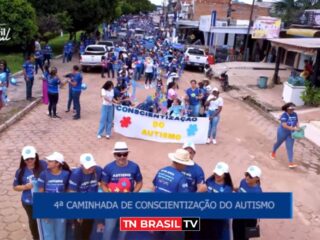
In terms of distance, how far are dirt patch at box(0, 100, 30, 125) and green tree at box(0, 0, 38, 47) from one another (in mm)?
9993

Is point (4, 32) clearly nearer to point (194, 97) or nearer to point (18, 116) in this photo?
point (18, 116)

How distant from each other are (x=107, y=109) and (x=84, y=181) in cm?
573

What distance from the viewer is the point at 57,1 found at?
27.5m

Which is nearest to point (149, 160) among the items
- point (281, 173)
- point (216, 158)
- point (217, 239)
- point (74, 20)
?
point (216, 158)

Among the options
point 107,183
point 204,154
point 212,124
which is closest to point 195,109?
point 212,124

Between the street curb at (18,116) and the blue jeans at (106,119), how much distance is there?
2.70 metres

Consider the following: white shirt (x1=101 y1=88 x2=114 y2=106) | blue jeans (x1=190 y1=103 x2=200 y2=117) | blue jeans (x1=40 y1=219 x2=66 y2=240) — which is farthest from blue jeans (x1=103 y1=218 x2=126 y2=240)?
blue jeans (x1=190 y1=103 x2=200 y2=117)

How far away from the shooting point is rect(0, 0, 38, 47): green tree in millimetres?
22573

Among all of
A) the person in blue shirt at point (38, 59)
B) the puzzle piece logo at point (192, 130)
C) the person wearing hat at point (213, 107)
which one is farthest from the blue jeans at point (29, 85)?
the person in blue shirt at point (38, 59)

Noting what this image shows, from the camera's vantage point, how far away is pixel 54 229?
453 cm

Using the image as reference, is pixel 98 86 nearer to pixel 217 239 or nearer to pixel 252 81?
pixel 252 81

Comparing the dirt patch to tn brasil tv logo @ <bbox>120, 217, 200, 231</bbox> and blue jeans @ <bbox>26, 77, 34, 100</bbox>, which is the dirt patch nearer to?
blue jeans @ <bbox>26, 77, 34, 100</bbox>

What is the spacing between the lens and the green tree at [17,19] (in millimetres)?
22573

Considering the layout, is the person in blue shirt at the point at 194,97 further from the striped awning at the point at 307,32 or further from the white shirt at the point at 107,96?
the striped awning at the point at 307,32
